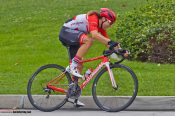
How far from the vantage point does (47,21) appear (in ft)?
56.5

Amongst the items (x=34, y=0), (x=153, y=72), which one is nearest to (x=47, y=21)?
(x=34, y=0)

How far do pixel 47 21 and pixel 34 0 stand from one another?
463 centimetres

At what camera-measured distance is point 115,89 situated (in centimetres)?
870

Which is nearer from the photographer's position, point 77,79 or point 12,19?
point 77,79

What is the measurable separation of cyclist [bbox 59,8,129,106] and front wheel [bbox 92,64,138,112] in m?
0.30

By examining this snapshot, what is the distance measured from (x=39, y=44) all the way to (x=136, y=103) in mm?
5697

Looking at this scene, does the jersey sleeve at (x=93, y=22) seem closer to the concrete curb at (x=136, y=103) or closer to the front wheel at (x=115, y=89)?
the front wheel at (x=115, y=89)

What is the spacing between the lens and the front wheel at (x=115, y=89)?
336 inches

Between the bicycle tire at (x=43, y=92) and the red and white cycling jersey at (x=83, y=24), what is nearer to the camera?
the red and white cycling jersey at (x=83, y=24)

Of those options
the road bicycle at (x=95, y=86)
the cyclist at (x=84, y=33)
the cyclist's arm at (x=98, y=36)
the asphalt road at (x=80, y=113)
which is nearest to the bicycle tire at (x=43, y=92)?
the road bicycle at (x=95, y=86)

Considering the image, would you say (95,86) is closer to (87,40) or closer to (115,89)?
(115,89)

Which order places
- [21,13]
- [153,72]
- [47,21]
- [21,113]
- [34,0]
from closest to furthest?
1. [21,113]
2. [153,72]
3. [47,21]
4. [21,13]
5. [34,0]

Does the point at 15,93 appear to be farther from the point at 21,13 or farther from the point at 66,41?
the point at 21,13

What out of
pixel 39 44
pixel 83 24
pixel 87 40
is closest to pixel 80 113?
pixel 87 40
